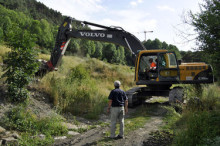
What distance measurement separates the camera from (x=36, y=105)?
7.01 meters

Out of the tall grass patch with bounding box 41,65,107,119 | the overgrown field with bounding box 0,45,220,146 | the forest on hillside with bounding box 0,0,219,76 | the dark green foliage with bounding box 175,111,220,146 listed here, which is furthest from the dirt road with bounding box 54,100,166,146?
the forest on hillside with bounding box 0,0,219,76

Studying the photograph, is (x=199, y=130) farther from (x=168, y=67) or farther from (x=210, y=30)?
(x=168, y=67)

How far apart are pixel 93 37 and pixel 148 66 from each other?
3.28m

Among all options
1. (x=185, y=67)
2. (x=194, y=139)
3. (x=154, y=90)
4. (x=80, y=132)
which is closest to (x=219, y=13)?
(x=194, y=139)

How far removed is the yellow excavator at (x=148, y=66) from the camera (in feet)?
28.3

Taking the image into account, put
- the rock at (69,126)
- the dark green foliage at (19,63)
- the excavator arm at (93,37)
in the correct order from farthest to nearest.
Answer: the excavator arm at (93,37)
the dark green foliage at (19,63)
the rock at (69,126)

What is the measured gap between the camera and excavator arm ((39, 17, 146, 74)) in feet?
33.0

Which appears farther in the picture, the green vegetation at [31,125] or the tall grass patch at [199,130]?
the green vegetation at [31,125]

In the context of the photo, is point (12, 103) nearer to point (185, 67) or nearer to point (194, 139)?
point (194, 139)

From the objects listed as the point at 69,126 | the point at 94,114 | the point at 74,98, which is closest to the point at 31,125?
the point at 69,126

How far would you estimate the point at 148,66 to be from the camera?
945 centimetres

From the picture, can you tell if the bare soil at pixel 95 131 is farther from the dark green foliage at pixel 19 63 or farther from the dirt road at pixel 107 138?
the dark green foliage at pixel 19 63

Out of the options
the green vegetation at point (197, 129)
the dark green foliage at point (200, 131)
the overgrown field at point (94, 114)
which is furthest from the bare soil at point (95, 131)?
the dark green foliage at point (200, 131)

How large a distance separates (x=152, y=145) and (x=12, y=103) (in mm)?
4497
